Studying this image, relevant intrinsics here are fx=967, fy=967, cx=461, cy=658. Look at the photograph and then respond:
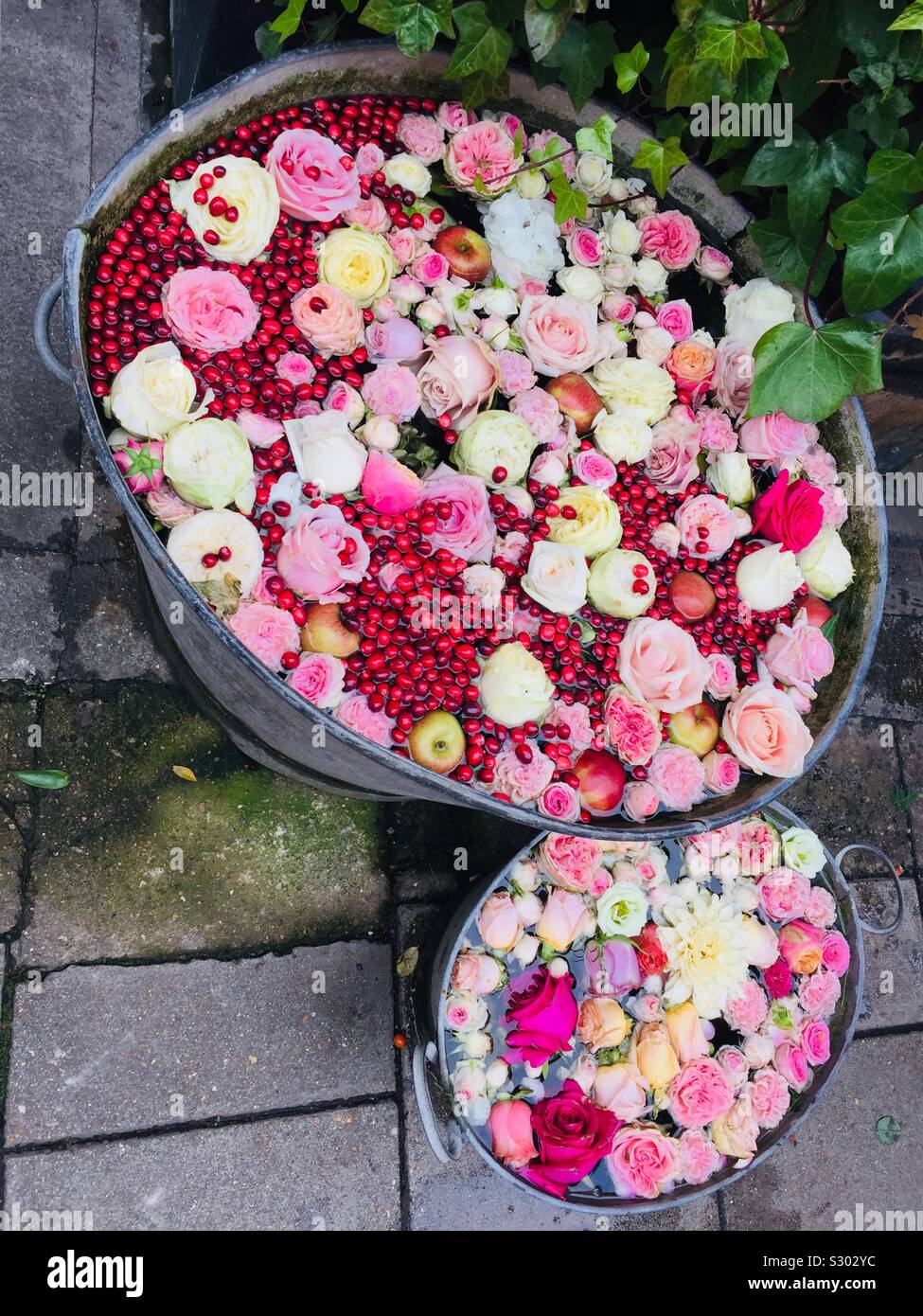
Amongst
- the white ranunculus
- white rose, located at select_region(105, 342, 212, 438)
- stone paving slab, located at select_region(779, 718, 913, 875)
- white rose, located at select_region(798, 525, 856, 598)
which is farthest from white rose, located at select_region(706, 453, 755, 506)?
stone paving slab, located at select_region(779, 718, 913, 875)

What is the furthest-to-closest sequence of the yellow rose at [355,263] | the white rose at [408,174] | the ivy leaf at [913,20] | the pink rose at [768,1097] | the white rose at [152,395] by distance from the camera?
the pink rose at [768,1097]
the white rose at [408,174]
the yellow rose at [355,263]
the white rose at [152,395]
the ivy leaf at [913,20]

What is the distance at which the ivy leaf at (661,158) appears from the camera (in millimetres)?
1845

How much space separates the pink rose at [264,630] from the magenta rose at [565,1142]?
1134 millimetres

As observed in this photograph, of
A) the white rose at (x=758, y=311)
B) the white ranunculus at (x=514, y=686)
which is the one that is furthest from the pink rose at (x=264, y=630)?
the white rose at (x=758, y=311)

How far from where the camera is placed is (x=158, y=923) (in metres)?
2.45

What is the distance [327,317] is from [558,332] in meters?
0.46

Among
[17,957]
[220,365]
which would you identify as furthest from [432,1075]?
[220,365]

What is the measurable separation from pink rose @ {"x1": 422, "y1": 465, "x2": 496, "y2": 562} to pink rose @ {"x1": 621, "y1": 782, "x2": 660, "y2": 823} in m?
0.54

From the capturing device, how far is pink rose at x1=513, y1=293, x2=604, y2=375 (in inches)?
75.3

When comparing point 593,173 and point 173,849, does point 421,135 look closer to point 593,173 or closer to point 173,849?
point 593,173

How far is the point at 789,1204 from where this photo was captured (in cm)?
279

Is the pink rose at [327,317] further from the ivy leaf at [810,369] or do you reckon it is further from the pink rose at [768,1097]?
the pink rose at [768,1097]

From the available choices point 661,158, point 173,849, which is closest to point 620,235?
point 661,158

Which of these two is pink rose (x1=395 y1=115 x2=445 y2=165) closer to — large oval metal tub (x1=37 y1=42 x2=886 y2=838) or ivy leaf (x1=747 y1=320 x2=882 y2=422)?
large oval metal tub (x1=37 y1=42 x2=886 y2=838)
